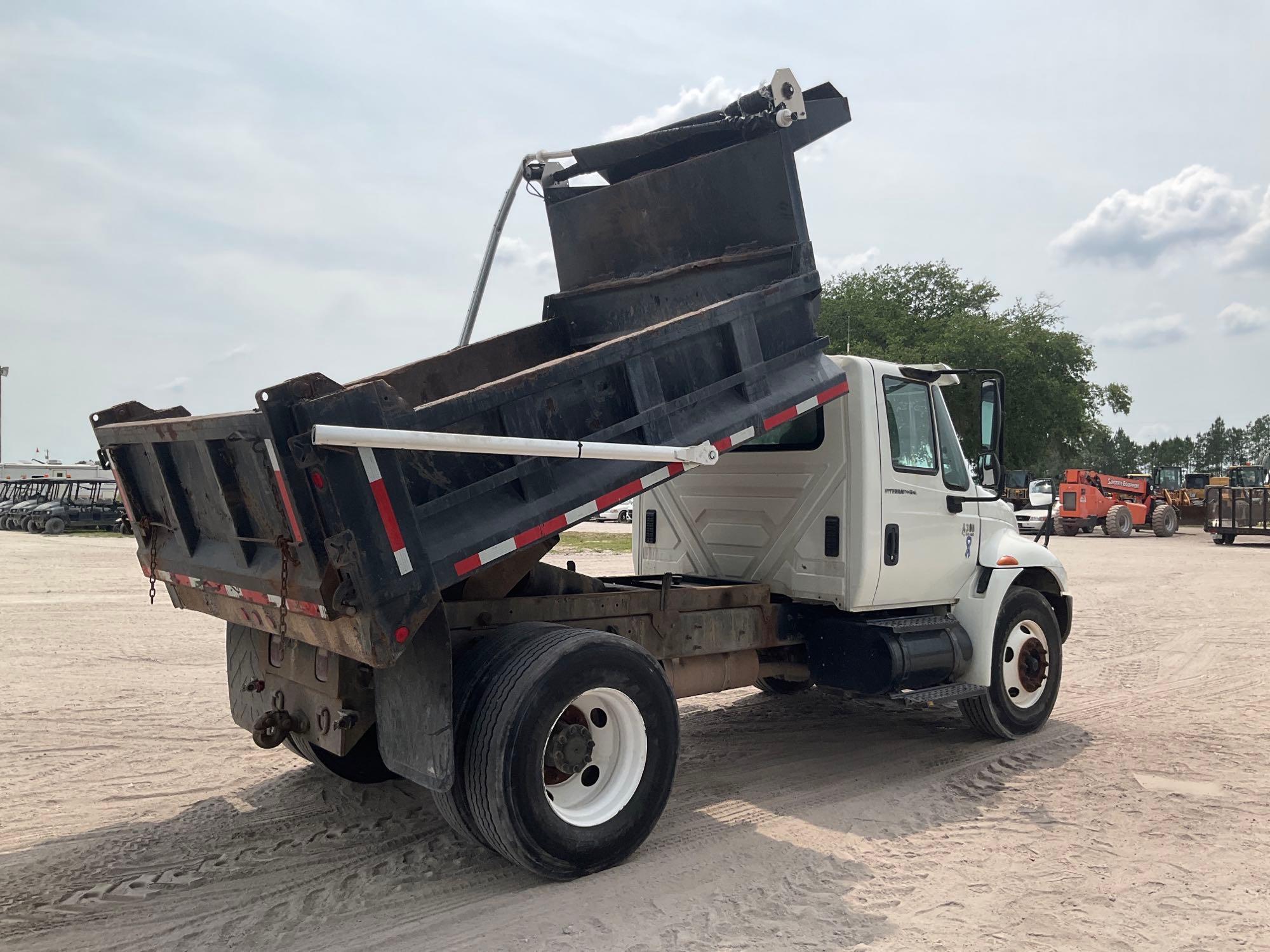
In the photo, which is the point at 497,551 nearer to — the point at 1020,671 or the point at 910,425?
the point at 910,425

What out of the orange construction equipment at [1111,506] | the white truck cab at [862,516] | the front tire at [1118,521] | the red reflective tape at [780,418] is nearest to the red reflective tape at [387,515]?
the red reflective tape at [780,418]

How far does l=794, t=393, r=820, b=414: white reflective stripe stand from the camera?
5.31 metres

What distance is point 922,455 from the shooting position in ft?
21.7

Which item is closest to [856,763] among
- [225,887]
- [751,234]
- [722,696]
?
[722,696]

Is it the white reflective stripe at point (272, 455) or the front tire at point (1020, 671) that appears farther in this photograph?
the front tire at point (1020, 671)

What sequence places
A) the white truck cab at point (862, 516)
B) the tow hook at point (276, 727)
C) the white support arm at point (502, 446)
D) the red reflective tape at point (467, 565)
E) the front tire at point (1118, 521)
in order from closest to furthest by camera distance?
1. the white support arm at point (502, 446)
2. the red reflective tape at point (467, 565)
3. the tow hook at point (276, 727)
4. the white truck cab at point (862, 516)
5. the front tire at point (1118, 521)

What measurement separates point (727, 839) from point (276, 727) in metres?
2.33

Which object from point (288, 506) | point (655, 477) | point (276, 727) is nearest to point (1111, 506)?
point (655, 477)

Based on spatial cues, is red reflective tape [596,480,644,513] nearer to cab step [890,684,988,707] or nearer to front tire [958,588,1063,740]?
cab step [890,684,988,707]

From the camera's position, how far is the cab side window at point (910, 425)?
638cm

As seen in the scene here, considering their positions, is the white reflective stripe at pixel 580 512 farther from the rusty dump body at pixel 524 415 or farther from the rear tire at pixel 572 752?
the rear tire at pixel 572 752

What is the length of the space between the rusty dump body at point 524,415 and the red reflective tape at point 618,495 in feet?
0.05

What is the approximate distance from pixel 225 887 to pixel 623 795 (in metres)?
1.83

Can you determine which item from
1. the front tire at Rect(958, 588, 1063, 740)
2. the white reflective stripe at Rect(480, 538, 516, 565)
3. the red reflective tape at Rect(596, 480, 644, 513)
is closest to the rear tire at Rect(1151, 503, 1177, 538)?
the front tire at Rect(958, 588, 1063, 740)
